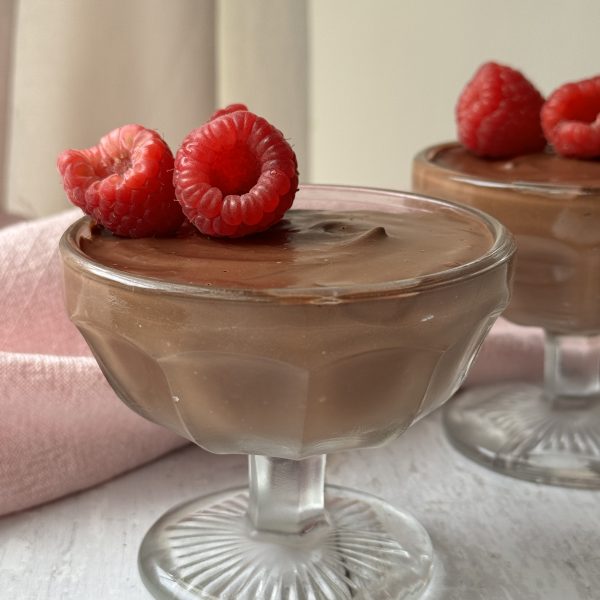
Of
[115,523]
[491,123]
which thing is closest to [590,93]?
[491,123]

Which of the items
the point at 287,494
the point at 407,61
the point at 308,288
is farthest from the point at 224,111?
the point at 407,61

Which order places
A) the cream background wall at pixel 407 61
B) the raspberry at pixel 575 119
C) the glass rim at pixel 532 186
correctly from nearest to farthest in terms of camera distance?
the glass rim at pixel 532 186 < the raspberry at pixel 575 119 < the cream background wall at pixel 407 61

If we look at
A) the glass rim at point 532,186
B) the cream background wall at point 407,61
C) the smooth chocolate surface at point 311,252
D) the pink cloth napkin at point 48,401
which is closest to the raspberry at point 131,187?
the smooth chocolate surface at point 311,252

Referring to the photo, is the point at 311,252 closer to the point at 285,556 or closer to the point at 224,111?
the point at 224,111

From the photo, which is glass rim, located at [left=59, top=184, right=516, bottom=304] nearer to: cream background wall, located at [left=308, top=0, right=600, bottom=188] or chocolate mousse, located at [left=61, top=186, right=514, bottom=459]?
chocolate mousse, located at [left=61, top=186, right=514, bottom=459]

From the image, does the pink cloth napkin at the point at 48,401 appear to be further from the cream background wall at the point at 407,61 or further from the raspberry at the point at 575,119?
the cream background wall at the point at 407,61

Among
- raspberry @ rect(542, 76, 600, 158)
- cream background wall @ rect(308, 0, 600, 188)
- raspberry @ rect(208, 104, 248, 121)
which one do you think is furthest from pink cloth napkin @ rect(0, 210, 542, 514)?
cream background wall @ rect(308, 0, 600, 188)

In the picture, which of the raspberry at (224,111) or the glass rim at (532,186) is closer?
the raspberry at (224,111)
